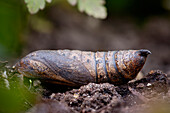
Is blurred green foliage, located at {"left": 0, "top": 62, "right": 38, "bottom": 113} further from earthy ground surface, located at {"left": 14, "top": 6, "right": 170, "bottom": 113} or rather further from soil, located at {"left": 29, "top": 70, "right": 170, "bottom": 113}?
earthy ground surface, located at {"left": 14, "top": 6, "right": 170, "bottom": 113}

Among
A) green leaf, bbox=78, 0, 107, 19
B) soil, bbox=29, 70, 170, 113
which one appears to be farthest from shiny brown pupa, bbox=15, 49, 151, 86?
green leaf, bbox=78, 0, 107, 19

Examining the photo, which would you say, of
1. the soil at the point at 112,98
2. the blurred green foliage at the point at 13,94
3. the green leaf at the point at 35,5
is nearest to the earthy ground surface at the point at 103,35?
the soil at the point at 112,98

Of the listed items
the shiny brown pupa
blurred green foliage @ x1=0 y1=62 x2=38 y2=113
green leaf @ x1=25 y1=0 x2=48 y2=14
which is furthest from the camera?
green leaf @ x1=25 y1=0 x2=48 y2=14

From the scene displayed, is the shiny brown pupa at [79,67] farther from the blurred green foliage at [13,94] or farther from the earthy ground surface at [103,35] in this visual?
the earthy ground surface at [103,35]

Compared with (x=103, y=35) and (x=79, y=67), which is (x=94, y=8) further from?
(x=103, y=35)

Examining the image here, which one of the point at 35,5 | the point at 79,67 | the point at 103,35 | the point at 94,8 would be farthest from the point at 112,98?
the point at 103,35

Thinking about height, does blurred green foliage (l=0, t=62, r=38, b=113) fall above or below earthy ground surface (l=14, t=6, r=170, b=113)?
below
